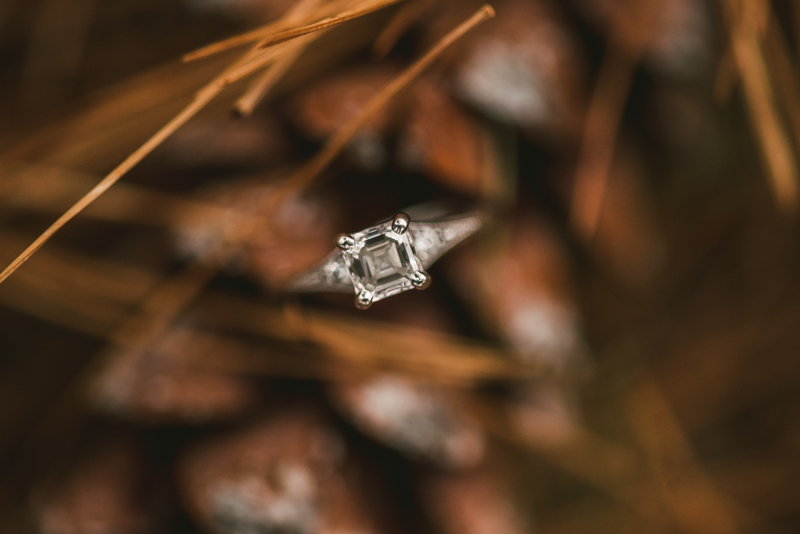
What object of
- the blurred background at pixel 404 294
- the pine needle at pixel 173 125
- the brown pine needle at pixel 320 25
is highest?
the brown pine needle at pixel 320 25

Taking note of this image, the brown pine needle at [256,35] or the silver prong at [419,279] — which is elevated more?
the brown pine needle at [256,35]

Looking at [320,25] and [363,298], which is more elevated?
[320,25]

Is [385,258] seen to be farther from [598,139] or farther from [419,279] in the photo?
[598,139]

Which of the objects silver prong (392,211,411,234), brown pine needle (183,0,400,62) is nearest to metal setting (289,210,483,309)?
silver prong (392,211,411,234)

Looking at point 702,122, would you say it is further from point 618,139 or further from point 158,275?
point 158,275

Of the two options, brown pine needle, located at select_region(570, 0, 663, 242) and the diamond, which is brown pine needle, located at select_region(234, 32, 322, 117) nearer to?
the diamond

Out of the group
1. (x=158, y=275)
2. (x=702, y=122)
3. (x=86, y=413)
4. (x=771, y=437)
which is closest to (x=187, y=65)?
(x=158, y=275)

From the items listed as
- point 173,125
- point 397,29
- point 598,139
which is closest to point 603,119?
point 598,139

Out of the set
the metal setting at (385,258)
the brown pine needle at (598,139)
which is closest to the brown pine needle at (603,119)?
the brown pine needle at (598,139)

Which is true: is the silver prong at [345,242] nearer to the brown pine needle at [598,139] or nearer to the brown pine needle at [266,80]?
the brown pine needle at [266,80]
